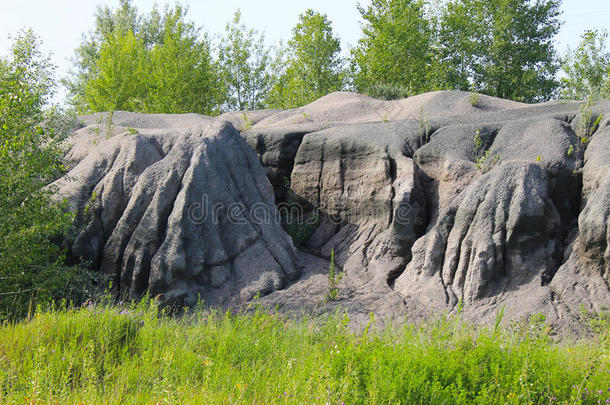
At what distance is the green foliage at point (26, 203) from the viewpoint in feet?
26.2

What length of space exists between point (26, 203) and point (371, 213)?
5.87 meters

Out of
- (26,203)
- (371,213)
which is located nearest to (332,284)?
(371,213)

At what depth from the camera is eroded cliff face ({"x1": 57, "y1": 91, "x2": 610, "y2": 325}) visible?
8492mm

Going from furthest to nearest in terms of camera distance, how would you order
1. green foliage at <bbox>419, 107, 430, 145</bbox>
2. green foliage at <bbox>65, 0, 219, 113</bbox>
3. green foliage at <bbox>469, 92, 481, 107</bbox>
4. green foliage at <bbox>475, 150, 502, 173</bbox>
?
green foliage at <bbox>65, 0, 219, 113</bbox>, green foliage at <bbox>469, 92, 481, 107</bbox>, green foliage at <bbox>419, 107, 430, 145</bbox>, green foliage at <bbox>475, 150, 502, 173</bbox>

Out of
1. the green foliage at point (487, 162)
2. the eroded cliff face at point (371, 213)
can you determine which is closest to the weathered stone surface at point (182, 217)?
the eroded cliff face at point (371, 213)

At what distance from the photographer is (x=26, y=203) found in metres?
8.33

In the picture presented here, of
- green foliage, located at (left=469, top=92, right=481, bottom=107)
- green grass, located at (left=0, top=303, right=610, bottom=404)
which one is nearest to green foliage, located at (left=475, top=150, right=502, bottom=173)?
green grass, located at (left=0, top=303, right=610, bottom=404)

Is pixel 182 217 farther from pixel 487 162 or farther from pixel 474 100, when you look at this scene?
pixel 474 100

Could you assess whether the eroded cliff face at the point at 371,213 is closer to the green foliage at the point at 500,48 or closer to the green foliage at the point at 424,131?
the green foliage at the point at 424,131

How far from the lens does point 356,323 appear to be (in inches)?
317

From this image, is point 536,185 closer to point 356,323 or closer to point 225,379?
point 356,323

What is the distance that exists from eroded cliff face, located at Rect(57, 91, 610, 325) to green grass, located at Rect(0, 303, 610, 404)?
5.86 ft

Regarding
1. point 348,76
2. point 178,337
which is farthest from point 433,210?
point 348,76

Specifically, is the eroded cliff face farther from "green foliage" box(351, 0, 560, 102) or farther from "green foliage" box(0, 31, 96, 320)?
"green foliage" box(351, 0, 560, 102)
